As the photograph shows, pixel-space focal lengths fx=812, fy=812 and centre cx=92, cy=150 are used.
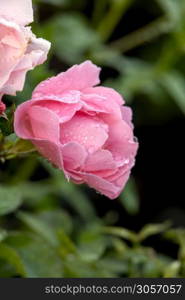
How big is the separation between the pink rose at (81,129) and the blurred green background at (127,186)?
48 millimetres

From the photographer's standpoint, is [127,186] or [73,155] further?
[127,186]


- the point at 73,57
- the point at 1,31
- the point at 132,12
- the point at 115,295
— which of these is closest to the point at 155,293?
the point at 115,295

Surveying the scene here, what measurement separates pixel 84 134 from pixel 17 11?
6.2 inches

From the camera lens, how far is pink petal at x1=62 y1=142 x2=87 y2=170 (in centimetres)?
89

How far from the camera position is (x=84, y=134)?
0.92m

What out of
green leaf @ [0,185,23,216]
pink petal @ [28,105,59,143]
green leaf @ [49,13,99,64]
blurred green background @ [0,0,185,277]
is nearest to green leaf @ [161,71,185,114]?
blurred green background @ [0,0,185,277]

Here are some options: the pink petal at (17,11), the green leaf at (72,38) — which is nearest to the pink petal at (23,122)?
the pink petal at (17,11)

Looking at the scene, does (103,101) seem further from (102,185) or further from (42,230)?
(42,230)

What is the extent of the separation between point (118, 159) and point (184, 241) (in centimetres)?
56

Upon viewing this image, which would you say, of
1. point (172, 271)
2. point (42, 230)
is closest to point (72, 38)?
point (42, 230)

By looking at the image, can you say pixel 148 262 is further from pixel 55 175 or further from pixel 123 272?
pixel 55 175

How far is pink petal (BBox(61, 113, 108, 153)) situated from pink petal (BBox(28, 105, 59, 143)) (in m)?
0.02

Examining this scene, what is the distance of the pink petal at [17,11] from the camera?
2.84ft

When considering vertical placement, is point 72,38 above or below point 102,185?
below
